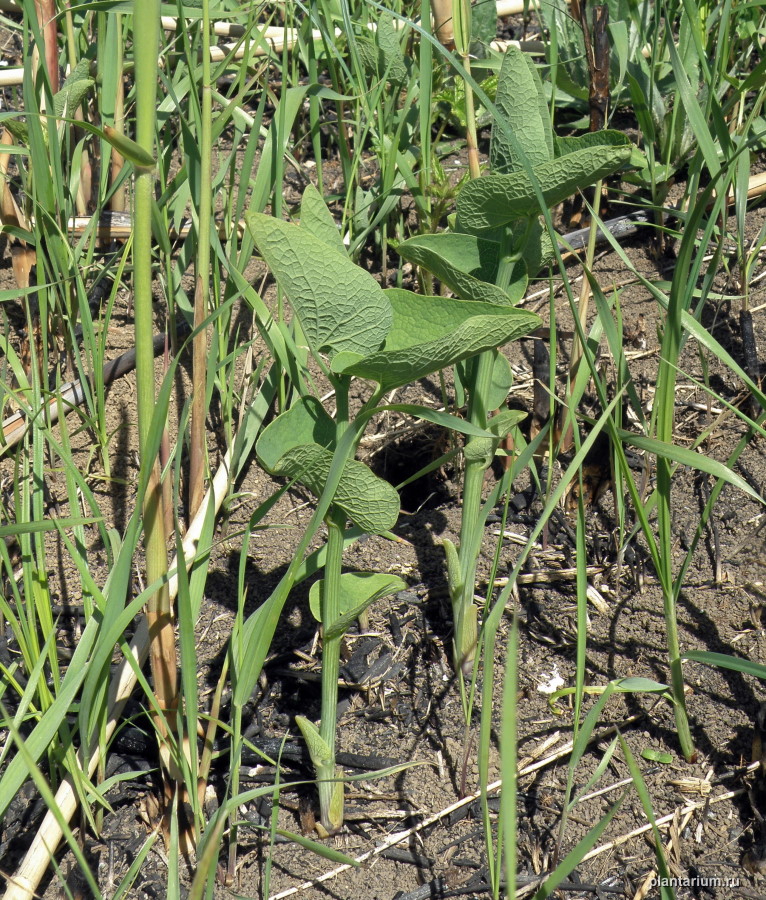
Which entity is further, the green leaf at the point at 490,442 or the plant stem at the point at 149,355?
the green leaf at the point at 490,442

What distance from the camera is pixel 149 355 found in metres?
0.66

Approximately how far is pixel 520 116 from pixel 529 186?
5.1 inches

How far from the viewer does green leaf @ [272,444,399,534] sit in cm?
72

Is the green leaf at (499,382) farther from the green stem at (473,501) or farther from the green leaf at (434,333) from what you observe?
the green leaf at (434,333)

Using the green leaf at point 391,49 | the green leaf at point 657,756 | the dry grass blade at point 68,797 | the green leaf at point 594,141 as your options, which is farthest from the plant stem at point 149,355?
the green leaf at point 391,49

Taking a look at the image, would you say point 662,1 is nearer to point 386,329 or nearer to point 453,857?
point 386,329

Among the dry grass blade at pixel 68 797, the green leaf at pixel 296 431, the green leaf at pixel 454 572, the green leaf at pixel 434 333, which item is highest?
the green leaf at pixel 434 333

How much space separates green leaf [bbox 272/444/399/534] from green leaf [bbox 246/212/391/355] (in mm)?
95

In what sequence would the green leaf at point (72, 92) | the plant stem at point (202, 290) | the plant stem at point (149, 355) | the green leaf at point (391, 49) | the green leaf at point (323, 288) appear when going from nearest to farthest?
the plant stem at point (149, 355) < the green leaf at point (323, 288) < the plant stem at point (202, 290) < the green leaf at point (72, 92) < the green leaf at point (391, 49)

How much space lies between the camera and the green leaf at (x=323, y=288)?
2.14ft

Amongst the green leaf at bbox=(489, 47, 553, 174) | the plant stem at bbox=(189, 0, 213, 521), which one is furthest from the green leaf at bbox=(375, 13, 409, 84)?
the green leaf at bbox=(489, 47, 553, 174)

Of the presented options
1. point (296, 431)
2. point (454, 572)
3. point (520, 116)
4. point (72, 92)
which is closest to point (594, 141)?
point (520, 116)

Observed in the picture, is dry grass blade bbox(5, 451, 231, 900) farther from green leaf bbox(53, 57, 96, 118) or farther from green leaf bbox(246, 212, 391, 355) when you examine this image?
green leaf bbox(53, 57, 96, 118)

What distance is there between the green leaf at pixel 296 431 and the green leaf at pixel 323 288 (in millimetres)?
74
